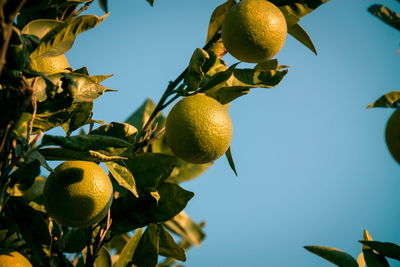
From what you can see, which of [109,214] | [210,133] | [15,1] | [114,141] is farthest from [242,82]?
[15,1]

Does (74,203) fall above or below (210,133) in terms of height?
below

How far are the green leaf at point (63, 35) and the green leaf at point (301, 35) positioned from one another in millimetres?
773

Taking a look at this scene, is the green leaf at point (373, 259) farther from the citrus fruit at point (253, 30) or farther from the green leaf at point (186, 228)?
the green leaf at point (186, 228)

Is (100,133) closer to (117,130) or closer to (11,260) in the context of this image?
(117,130)

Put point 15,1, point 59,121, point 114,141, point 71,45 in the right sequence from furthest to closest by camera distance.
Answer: point 59,121 < point 71,45 < point 114,141 < point 15,1

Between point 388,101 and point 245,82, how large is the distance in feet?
1.67

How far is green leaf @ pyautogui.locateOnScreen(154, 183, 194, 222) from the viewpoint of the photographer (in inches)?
55.6

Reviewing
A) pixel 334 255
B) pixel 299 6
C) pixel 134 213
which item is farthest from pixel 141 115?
pixel 334 255

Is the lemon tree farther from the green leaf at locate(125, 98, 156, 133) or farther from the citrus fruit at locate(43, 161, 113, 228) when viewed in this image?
the green leaf at locate(125, 98, 156, 133)

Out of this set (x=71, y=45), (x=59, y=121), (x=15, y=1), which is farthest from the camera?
(x=59, y=121)

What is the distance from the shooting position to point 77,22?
44.7 inches

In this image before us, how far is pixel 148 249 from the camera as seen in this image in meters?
1.52

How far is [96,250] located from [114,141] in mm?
542

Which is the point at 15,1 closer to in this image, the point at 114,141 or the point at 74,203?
the point at 114,141
